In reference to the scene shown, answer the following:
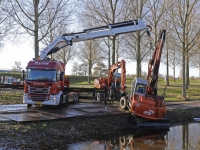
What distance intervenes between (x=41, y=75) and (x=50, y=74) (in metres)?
0.53

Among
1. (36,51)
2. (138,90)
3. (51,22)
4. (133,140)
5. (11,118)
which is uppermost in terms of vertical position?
(51,22)

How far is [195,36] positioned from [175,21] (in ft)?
9.06

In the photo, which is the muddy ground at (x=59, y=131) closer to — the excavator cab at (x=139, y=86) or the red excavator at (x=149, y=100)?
the red excavator at (x=149, y=100)

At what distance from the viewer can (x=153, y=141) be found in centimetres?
1384

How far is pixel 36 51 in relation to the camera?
22.0m

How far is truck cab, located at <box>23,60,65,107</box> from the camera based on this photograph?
16.8 metres

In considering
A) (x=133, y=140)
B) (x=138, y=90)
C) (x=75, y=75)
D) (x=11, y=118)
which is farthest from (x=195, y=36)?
(x=75, y=75)

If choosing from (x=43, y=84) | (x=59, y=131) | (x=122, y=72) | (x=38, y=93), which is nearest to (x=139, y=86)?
(x=122, y=72)

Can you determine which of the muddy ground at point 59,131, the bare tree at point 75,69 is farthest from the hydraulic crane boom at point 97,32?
the bare tree at point 75,69

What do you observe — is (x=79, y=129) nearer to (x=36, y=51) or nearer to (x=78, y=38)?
(x=78, y=38)

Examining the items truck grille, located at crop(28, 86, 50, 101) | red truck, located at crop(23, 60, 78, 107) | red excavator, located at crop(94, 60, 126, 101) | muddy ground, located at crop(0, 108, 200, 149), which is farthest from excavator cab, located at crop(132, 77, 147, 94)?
truck grille, located at crop(28, 86, 50, 101)

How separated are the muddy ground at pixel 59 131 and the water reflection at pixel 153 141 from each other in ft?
2.04

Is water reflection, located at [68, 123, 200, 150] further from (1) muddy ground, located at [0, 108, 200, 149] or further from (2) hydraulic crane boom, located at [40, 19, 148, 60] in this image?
(2) hydraulic crane boom, located at [40, 19, 148, 60]

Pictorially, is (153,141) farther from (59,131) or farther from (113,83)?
(113,83)
